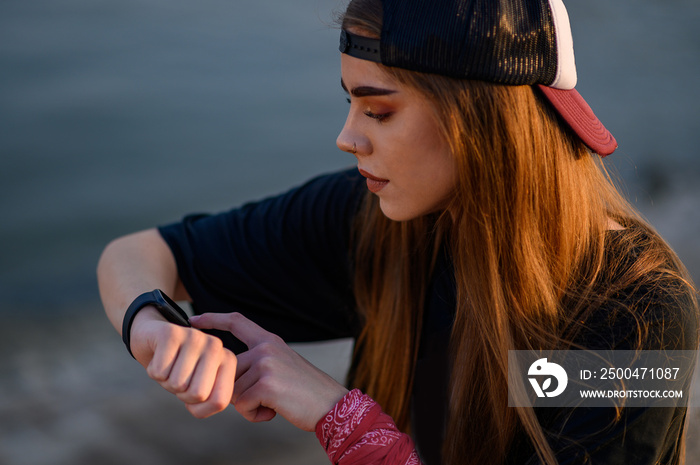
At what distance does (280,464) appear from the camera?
86.0 inches

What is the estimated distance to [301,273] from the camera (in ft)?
4.85

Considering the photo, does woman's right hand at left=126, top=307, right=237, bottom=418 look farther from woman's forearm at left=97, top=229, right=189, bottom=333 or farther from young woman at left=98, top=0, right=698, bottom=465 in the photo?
woman's forearm at left=97, top=229, right=189, bottom=333

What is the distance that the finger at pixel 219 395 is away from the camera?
2.85 ft

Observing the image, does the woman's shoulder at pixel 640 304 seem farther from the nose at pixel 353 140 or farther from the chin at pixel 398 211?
the nose at pixel 353 140

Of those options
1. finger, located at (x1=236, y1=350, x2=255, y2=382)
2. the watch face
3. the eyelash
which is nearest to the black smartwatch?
the watch face

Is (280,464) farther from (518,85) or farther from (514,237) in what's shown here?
(518,85)

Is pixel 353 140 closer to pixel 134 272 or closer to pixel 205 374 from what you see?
pixel 205 374

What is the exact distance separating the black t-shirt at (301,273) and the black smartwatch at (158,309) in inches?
13.2

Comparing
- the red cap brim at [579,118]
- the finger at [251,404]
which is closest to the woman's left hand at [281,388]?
the finger at [251,404]

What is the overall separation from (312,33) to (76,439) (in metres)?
2.34

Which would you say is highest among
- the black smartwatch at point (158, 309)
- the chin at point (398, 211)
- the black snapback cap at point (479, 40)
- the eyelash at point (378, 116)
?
the black snapback cap at point (479, 40)

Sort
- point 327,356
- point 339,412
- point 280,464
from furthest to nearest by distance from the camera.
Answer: point 327,356 < point 280,464 < point 339,412

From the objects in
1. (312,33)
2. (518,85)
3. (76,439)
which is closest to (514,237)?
(518,85)

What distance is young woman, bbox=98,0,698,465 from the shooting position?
0.96 metres
